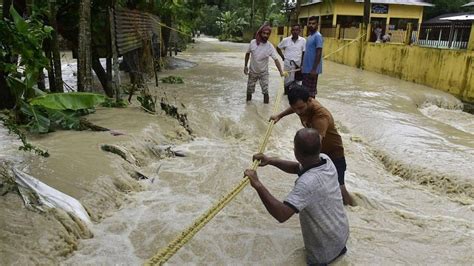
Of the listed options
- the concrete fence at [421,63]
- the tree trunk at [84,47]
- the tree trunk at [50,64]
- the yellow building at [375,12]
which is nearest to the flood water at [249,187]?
the tree trunk at [84,47]

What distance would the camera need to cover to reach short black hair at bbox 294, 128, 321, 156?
8.88 ft

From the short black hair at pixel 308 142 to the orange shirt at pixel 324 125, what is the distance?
1.16 meters

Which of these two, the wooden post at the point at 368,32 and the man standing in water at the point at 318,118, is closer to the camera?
the man standing in water at the point at 318,118

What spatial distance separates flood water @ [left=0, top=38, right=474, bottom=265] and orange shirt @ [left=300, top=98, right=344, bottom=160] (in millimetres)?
761

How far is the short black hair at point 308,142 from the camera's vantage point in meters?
2.71

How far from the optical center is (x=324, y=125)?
3891mm

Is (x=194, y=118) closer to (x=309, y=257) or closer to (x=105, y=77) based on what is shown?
(x=105, y=77)

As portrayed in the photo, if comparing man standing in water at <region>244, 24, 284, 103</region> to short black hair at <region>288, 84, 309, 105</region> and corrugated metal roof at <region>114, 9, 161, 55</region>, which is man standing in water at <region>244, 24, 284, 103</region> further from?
short black hair at <region>288, 84, 309, 105</region>

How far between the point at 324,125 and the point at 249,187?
5.00 ft

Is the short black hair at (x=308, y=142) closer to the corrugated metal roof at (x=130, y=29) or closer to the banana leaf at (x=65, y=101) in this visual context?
the banana leaf at (x=65, y=101)

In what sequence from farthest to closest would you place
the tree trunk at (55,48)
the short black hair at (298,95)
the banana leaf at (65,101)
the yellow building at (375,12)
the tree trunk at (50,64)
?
the yellow building at (375,12) < the tree trunk at (50,64) < the tree trunk at (55,48) < the banana leaf at (65,101) < the short black hair at (298,95)

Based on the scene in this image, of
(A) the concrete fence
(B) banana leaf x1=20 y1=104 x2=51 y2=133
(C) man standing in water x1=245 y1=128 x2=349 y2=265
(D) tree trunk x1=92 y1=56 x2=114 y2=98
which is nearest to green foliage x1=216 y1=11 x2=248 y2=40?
(A) the concrete fence

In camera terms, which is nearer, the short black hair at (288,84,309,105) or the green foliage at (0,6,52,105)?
the green foliage at (0,6,52,105)

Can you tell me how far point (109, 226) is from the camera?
3818 mm
